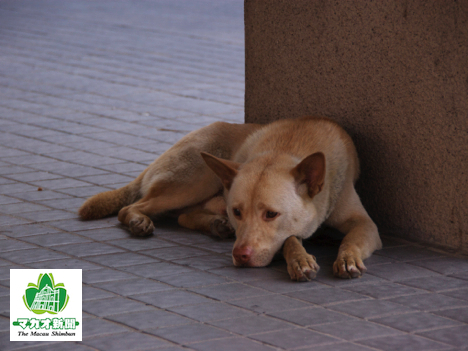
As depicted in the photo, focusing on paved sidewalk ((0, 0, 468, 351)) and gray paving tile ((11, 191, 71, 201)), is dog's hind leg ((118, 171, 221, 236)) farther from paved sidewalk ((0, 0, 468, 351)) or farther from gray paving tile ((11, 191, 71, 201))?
gray paving tile ((11, 191, 71, 201))

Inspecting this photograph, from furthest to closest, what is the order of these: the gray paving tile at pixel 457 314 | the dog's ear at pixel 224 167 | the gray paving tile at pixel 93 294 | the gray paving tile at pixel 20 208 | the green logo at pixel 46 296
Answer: the gray paving tile at pixel 20 208 < the dog's ear at pixel 224 167 < the gray paving tile at pixel 93 294 < the green logo at pixel 46 296 < the gray paving tile at pixel 457 314

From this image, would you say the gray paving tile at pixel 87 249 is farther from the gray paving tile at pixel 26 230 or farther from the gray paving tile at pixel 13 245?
the gray paving tile at pixel 26 230

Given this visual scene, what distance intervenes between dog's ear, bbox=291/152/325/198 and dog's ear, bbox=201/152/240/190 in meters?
0.41

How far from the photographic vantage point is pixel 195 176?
492 cm

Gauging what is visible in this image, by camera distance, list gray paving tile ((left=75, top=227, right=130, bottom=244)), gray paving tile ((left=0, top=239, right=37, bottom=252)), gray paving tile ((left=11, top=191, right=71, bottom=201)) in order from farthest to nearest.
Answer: gray paving tile ((left=11, top=191, right=71, bottom=201)) < gray paving tile ((left=75, top=227, right=130, bottom=244)) < gray paving tile ((left=0, top=239, right=37, bottom=252))

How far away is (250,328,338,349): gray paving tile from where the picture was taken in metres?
3.02

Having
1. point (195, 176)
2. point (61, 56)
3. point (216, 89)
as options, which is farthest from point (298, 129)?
point (61, 56)

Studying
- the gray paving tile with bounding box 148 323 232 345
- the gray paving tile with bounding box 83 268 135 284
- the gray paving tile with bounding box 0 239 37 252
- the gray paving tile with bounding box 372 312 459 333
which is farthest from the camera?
the gray paving tile with bounding box 0 239 37 252

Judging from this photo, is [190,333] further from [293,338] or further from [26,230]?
[26,230]

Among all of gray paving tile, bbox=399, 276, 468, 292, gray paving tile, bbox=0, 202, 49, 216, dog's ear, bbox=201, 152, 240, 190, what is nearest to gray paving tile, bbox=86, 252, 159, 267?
dog's ear, bbox=201, 152, 240, 190

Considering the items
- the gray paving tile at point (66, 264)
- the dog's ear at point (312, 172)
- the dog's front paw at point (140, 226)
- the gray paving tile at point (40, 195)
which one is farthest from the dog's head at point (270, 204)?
the gray paving tile at point (40, 195)

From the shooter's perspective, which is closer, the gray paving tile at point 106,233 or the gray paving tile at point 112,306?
the gray paving tile at point 112,306

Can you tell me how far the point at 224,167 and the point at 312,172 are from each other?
56cm

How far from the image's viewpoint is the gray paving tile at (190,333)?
10.1 feet
